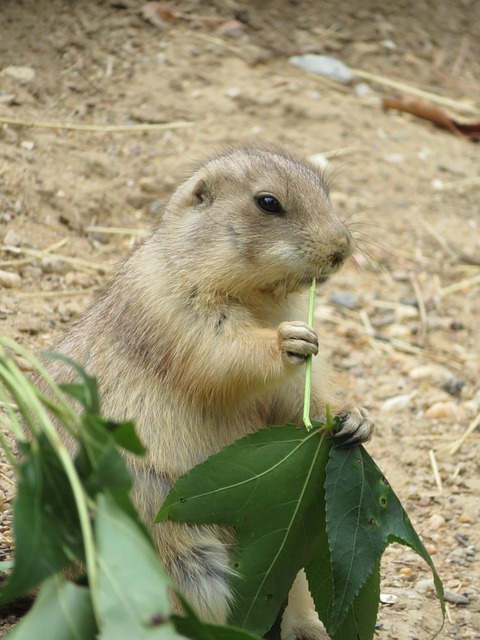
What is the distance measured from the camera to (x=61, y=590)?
6.82 feet

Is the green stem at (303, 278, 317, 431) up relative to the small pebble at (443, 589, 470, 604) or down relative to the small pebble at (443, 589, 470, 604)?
up

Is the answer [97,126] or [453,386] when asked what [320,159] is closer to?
[97,126]

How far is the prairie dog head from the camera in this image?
142 inches

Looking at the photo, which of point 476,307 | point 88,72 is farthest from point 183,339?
point 88,72

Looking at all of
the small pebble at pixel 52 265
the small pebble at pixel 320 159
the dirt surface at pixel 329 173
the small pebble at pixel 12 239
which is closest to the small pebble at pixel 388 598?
the dirt surface at pixel 329 173

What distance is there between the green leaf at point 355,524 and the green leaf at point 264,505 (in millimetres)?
89

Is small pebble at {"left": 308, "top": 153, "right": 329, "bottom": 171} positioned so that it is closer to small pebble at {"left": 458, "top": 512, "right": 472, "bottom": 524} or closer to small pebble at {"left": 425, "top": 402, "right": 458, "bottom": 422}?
small pebble at {"left": 425, "top": 402, "right": 458, "bottom": 422}

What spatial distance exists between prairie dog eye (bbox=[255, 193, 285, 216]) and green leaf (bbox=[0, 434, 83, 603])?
1786 mm

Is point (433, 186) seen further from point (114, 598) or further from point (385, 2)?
point (114, 598)

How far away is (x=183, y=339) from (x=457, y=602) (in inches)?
62.1

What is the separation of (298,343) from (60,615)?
59.0 inches

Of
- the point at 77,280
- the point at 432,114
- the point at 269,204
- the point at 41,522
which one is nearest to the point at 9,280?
the point at 77,280

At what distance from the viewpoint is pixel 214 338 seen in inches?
140

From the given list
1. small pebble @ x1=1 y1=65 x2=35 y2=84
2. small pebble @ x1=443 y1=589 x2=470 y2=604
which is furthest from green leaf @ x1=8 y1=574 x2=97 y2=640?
small pebble @ x1=1 y1=65 x2=35 y2=84
